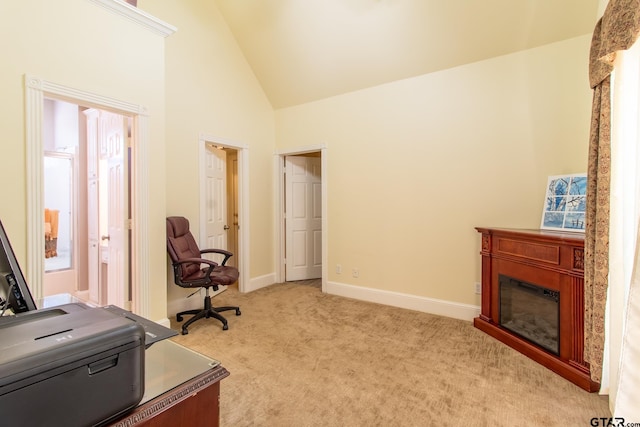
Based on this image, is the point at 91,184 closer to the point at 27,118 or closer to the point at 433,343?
the point at 27,118

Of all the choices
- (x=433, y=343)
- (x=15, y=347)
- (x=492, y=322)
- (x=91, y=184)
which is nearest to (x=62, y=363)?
(x=15, y=347)

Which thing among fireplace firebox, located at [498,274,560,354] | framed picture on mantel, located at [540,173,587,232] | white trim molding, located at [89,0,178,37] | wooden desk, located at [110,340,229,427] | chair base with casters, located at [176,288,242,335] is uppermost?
white trim molding, located at [89,0,178,37]

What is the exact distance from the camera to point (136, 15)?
2.59 m

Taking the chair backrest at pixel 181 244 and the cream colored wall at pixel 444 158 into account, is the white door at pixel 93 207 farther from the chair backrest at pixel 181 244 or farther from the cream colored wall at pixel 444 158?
the cream colored wall at pixel 444 158

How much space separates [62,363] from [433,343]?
9.13 feet

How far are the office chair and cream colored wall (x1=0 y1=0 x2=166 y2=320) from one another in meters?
0.18

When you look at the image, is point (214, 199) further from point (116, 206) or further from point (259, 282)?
point (259, 282)

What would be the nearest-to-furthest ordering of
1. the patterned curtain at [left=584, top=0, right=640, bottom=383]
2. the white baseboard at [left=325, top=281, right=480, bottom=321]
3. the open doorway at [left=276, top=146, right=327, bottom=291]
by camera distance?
1. the patterned curtain at [left=584, top=0, right=640, bottom=383]
2. the white baseboard at [left=325, top=281, right=480, bottom=321]
3. the open doorway at [left=276, top=146, right=327, bottom=291]

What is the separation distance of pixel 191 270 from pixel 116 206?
37.9 inches

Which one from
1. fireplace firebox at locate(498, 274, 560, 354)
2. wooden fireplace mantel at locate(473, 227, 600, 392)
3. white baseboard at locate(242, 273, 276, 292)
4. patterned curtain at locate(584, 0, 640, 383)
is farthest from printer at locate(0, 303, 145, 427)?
white baseboard at locate(242, 273, 276, 292)

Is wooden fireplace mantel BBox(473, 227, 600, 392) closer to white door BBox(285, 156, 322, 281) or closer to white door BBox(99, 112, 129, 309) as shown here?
white door BBox(285, 156, 322, 281)

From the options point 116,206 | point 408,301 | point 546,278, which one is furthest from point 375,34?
point 116,206

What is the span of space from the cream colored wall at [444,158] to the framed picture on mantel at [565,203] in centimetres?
11

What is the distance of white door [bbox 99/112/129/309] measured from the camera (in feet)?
9.37
